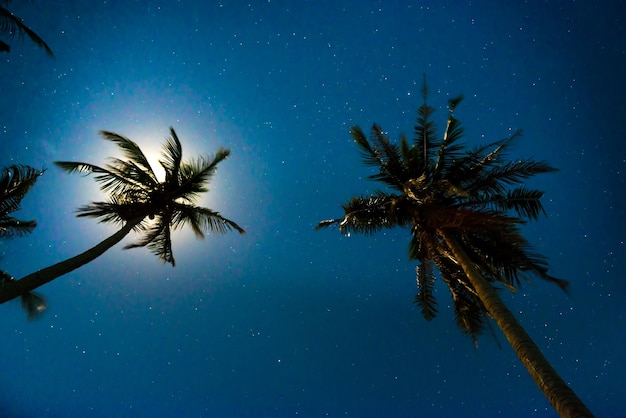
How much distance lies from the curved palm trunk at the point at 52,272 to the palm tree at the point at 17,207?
147 inches

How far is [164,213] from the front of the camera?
11430 millimetres

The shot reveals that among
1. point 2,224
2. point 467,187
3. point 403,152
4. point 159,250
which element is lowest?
point 467,187

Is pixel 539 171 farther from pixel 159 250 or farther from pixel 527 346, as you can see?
pixel 159 250

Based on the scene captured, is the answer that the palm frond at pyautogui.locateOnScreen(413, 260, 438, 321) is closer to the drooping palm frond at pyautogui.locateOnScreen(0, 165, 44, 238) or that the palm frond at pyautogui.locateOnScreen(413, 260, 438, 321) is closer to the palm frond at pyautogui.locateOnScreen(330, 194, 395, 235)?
the palm frond at pyautogui.locateOnScreen(330, 194, 395, 235)

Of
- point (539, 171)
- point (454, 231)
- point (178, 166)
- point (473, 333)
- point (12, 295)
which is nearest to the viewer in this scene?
point (12, 295)

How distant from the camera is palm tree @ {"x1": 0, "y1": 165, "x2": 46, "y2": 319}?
1088 cm

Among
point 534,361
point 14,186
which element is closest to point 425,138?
point 534,361

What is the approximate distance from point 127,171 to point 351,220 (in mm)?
7400

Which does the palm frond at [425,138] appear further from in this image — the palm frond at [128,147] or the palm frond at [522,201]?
the palm frond at [128,147]

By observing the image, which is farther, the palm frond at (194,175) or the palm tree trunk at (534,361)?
the palm frond at (194,175)

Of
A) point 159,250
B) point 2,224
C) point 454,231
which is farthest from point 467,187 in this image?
point 2,224

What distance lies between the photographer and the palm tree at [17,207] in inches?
428

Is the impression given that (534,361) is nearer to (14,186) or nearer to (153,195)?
(153,195)

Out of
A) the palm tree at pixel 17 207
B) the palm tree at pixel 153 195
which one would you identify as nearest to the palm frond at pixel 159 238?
the palm tree at pixel 153 195
